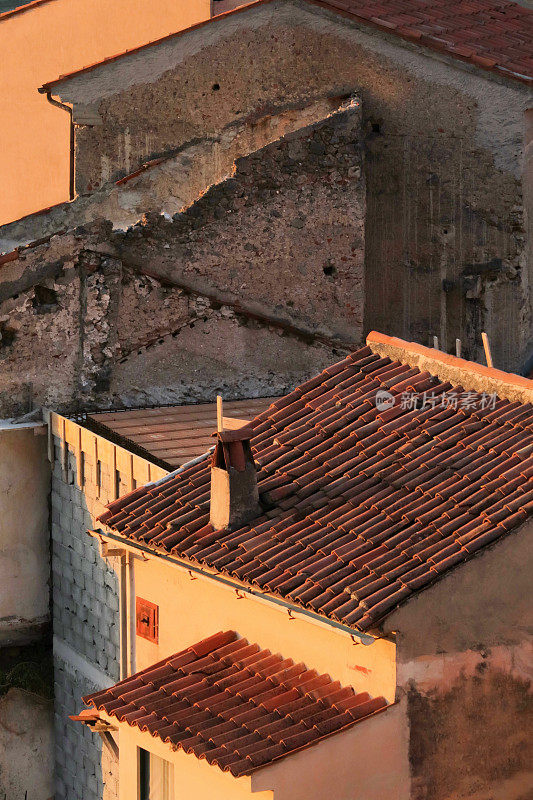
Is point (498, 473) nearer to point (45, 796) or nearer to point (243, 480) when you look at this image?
point (243, 480)

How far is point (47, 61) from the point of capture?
23359mm

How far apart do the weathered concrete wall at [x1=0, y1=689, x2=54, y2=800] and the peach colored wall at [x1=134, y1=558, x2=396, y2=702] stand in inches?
152

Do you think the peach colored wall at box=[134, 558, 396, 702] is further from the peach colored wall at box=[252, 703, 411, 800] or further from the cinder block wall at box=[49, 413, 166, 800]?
the cinder block wall at box=[49, 413, 166, 800]

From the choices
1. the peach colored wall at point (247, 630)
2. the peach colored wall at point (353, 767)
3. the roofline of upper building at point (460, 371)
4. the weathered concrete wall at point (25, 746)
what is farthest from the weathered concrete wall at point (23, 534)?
the peach colored wall at point (353, 767)

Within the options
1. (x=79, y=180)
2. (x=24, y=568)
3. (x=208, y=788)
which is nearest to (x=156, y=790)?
(x=208, y=788)

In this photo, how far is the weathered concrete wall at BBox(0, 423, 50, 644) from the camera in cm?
1959

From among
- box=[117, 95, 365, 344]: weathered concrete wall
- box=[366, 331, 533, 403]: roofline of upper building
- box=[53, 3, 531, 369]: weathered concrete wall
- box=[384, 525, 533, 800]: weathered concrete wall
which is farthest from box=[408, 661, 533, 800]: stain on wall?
box=[53, 3, 531, 369]: weathered concrete wall

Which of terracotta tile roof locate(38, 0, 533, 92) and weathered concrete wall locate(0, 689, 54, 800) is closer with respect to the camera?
weathered concrete wall locate(0, 689, 54, 800)

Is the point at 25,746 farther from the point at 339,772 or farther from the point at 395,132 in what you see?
the point at 395,132

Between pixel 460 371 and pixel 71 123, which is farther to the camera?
pixel 71 123

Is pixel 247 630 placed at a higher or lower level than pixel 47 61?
lower

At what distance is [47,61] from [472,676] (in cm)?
1288

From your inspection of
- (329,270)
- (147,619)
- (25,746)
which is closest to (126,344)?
(329,270)

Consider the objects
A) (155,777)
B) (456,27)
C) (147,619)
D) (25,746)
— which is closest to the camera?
(155,777)
